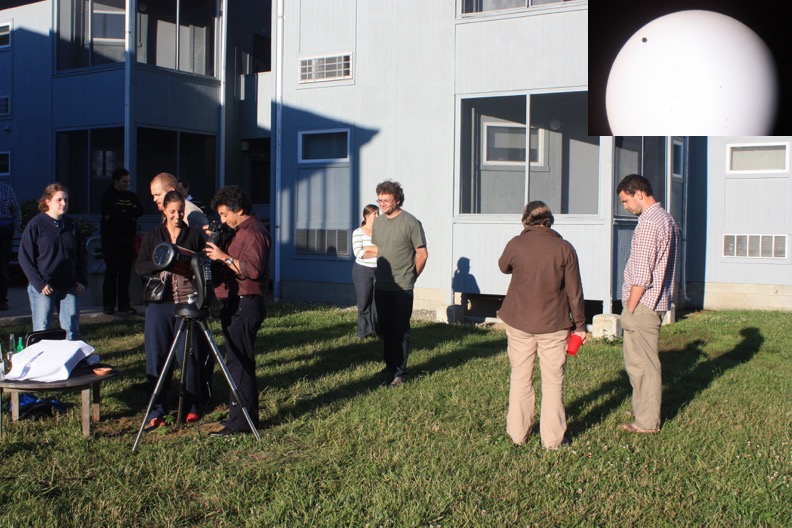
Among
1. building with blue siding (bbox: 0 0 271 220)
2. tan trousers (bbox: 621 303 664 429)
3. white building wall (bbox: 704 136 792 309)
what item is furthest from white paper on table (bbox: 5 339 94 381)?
white building wall (bbox: 704 136 792 309)

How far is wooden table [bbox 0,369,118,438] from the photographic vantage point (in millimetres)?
5566

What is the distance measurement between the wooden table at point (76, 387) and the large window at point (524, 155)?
27.2 ft

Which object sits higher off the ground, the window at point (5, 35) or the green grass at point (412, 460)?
the window at point (5, 35)

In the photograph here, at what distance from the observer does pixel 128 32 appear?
1680 centimetres

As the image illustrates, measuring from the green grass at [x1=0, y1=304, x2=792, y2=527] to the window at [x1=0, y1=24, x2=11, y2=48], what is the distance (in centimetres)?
1400

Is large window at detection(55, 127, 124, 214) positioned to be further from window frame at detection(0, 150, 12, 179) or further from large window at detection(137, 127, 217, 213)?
window frame at detection(0, 150, 12, 179)

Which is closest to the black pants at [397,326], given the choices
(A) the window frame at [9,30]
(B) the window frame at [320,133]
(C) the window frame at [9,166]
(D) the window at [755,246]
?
(B) the window frame at [320,133]

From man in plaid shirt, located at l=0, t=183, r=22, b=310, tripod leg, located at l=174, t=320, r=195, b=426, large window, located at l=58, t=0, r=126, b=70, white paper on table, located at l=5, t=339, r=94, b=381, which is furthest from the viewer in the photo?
large window, located at l=58, t=0, r=126, b=70

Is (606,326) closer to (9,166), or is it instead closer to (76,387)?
(76,387)

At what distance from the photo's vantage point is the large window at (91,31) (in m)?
17.9

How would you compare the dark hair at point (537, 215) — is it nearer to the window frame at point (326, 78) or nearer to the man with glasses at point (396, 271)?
the man with glasses at point (396, 271)

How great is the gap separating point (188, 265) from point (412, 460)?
6.55ft

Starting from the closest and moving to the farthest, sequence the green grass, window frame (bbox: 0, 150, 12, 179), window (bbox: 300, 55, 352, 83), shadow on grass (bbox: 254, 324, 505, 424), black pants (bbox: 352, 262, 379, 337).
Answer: the green grass → shadow on grass (bbox: 254, 324, 505, 424) → black pants (bbox: 352, 262, 379, 337) → window (bbox: 300, 55, 352, 83) → window frame (bbox: 0, 150, 12, 179)

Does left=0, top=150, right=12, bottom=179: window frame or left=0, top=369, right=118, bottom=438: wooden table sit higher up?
left=0, top=150, right=12, bottom=179: window frame
